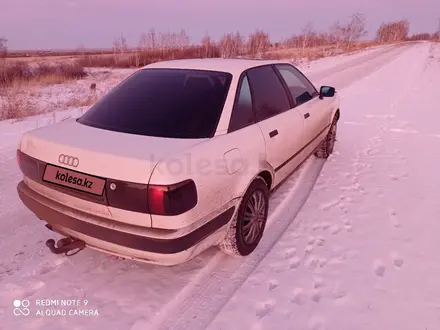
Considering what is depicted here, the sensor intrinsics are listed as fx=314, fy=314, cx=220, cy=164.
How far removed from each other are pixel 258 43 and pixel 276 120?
1625 inches

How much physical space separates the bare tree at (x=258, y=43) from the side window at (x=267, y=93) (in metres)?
35.9

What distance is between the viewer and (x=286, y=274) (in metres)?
2.73

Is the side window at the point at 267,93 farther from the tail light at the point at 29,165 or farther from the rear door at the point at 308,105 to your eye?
the tail light at the point at 29,165

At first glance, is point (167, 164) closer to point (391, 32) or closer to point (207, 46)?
point (207, 46)

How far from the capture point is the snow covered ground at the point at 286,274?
2.29 meters

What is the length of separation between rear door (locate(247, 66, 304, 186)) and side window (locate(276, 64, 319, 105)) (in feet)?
0.80

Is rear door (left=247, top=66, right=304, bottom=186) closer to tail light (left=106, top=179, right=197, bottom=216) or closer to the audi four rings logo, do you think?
tail light (left=106, top=179, right=197, bottom=216)

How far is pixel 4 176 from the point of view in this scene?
4547mm

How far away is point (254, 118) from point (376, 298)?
181 centimetres

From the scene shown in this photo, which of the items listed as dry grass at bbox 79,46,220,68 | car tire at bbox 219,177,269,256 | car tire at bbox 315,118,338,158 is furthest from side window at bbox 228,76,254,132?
dry grass at bbox 79,46,220,68

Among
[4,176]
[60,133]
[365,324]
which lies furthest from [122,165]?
[4,176]

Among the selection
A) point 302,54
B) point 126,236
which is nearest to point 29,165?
point 126,236

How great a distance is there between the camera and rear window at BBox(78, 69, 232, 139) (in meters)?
2.51

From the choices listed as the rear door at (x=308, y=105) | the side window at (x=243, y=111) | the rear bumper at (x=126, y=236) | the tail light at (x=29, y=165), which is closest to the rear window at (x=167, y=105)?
the side window at (x=243, y=111)
